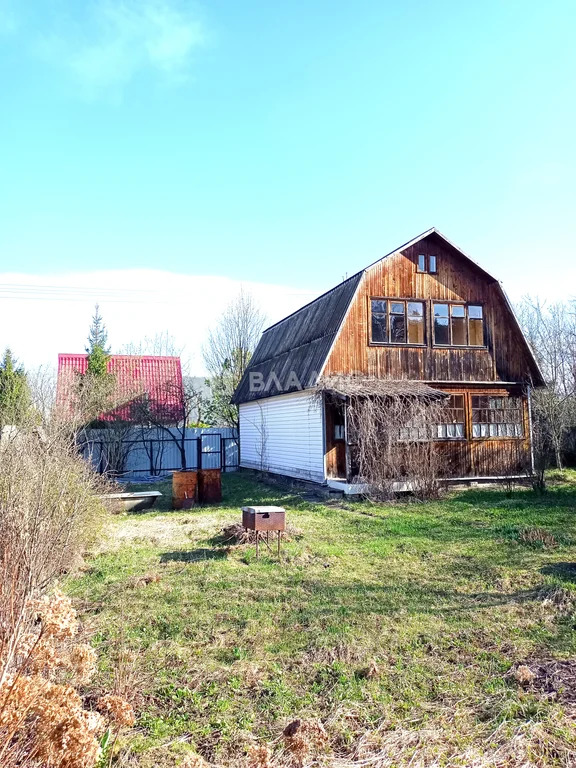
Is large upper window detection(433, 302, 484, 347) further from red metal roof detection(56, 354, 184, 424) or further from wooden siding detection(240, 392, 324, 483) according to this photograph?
red metal roof detection(56, 354, 184, 424)

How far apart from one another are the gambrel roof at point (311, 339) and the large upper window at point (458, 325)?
111cm

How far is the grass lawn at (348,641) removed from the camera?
3592mm

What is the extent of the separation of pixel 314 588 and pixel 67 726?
403 centimetres

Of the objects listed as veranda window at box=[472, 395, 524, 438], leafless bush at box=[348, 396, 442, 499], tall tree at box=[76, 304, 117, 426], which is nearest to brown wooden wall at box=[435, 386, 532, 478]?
veranda window at box=[472, 395, 524, 438]

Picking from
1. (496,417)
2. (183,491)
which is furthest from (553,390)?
(183,491)

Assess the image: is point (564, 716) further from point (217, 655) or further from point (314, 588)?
point (314, 588)

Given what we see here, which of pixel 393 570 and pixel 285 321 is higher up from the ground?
pixel 285 321

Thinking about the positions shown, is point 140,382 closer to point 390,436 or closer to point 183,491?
point 183,491

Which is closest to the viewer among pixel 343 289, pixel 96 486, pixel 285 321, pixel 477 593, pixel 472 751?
pixel 472 751

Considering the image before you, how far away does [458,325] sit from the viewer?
17234mm

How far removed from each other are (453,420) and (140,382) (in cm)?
1343

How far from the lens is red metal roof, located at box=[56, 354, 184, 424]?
69.7 ft

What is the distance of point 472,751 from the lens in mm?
3408

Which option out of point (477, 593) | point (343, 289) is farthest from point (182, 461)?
point (477, 593)
